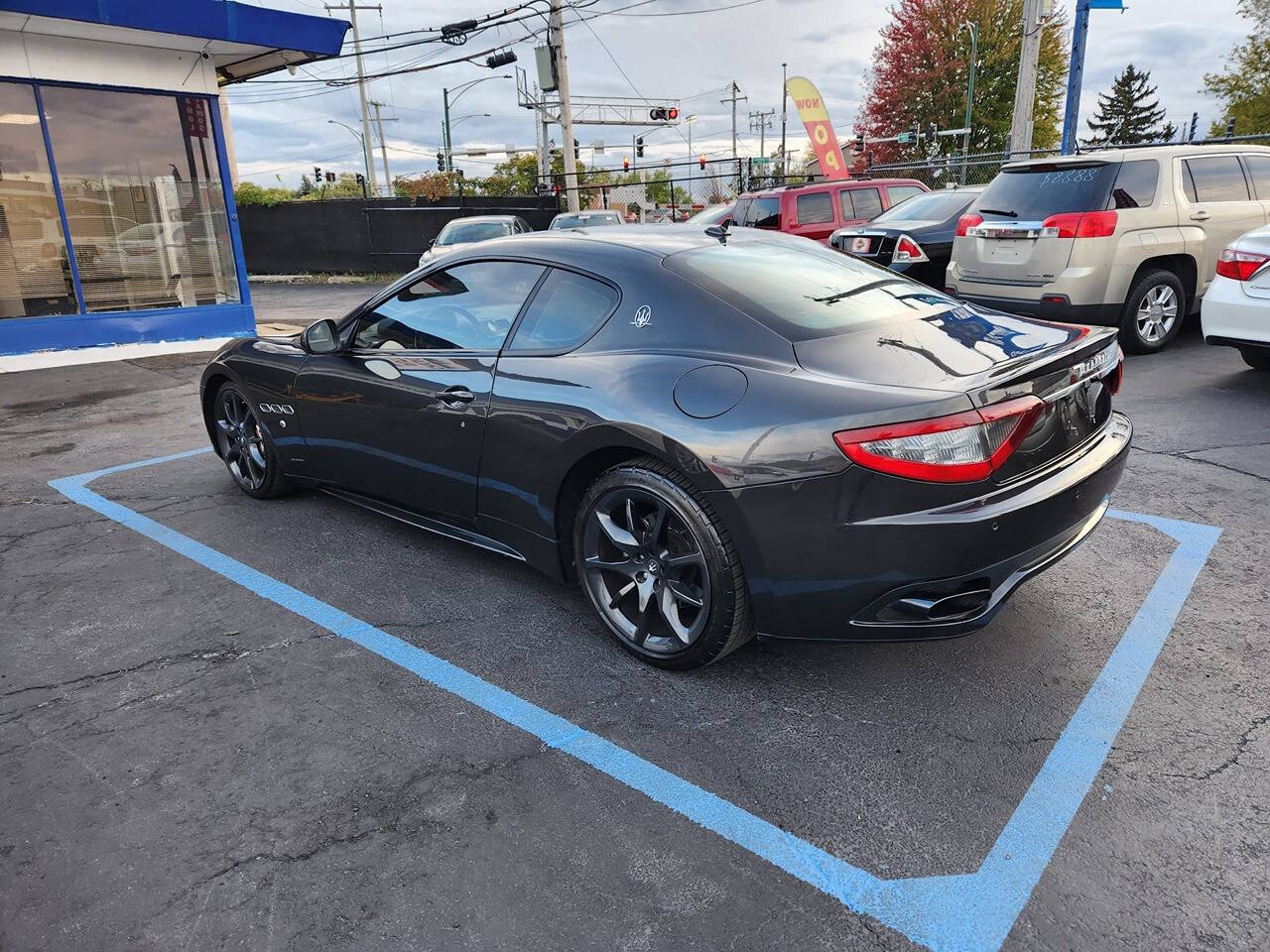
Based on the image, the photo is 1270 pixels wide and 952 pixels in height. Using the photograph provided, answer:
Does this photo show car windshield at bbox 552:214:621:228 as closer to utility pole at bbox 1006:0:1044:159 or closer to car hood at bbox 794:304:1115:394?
utility pole at bbox 1006:0:1044:159

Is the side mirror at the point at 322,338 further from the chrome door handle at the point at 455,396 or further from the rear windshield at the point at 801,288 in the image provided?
the rear windshield at the point at 801,288

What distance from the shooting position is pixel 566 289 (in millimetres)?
3400

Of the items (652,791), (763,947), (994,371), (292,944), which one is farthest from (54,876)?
(994,371)

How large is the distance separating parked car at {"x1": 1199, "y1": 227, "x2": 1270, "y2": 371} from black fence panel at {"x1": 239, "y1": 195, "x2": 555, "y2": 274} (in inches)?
781

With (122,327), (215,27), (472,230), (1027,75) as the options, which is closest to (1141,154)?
(215,27)

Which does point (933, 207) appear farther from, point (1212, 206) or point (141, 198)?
point (141, 198)

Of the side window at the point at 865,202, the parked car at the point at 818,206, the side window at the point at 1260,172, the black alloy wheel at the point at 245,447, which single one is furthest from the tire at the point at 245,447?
the side window at the point at 865,202

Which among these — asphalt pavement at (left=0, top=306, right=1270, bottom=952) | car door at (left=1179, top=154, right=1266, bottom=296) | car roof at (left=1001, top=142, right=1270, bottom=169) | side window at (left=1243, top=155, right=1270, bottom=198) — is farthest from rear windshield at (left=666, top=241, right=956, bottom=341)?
side window at (left=1243, top=155, right=1270, bottom=198)

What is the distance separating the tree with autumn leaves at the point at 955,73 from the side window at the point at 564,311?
50.5 meters

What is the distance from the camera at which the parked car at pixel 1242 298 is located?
5959 mm

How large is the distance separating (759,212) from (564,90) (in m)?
13.9

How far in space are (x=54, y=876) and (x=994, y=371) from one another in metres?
2.96

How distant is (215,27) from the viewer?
1082 centimetres

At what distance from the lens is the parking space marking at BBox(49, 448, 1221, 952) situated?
6.66 ft
